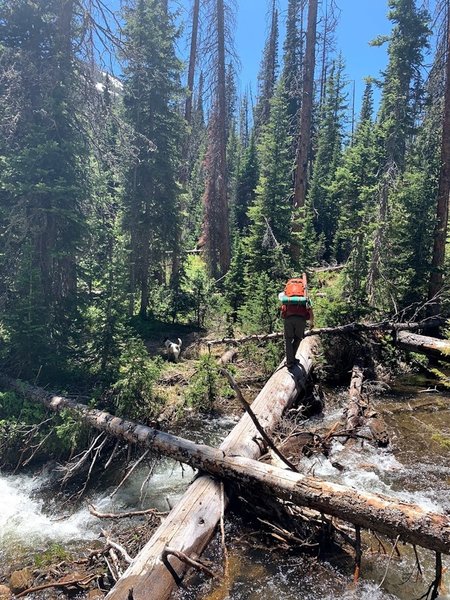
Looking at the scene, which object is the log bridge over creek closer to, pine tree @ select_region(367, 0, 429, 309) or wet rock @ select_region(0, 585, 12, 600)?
wet rock @ select_region(0, 585, 12, 600)

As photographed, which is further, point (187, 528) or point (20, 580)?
point (20, 580)

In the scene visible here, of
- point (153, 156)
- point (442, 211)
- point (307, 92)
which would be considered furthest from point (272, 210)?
point (442, 211)

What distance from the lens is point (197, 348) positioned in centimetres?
1347

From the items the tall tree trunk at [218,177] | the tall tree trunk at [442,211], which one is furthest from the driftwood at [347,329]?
the tall tree trunk at [218,177]

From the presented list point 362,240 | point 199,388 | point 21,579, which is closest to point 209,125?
point 362,240

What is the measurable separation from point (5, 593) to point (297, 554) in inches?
129

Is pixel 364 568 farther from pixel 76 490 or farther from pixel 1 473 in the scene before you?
pixel 1 473

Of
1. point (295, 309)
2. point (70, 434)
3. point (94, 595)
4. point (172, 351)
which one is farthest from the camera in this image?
point (172, 351)

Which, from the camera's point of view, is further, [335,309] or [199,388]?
[335,309]

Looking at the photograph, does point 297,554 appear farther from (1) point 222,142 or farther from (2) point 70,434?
(1) point 222,142

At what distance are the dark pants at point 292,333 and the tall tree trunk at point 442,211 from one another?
20.1ft

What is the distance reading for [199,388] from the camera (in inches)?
367

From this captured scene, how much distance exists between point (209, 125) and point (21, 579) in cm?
1909

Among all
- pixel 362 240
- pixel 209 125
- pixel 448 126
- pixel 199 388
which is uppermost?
pixel 209 125
